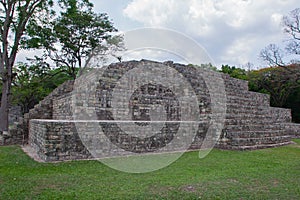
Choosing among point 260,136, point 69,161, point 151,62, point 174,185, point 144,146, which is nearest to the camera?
point 174,185

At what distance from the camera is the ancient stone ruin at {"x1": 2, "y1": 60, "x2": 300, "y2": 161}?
19.2 ft

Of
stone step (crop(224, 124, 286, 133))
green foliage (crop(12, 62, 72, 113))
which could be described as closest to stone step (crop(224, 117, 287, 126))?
stone step (crop(224, 124, 286, 133))

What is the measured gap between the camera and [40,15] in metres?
12.7

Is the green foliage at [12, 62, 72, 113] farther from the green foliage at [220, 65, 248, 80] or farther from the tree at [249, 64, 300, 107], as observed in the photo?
the tree at [249, 64, 300, 107]

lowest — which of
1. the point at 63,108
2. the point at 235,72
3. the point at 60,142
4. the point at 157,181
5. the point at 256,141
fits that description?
the point at 157,181

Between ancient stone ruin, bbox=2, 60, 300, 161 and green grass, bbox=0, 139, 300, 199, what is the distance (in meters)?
0.70

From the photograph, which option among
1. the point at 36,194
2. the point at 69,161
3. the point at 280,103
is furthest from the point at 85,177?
the point at 280,103

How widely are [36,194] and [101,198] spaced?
90 cm

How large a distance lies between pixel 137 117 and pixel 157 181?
4615mm

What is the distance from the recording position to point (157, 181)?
4.01 meters

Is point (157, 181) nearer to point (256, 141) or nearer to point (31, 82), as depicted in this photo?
point (256, 141)

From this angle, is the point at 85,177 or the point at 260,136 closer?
the point at 85,177

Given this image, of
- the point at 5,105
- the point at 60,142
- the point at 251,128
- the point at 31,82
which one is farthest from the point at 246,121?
the point at 31,82

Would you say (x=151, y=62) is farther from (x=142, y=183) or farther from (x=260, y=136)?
(x=142, y=183)
